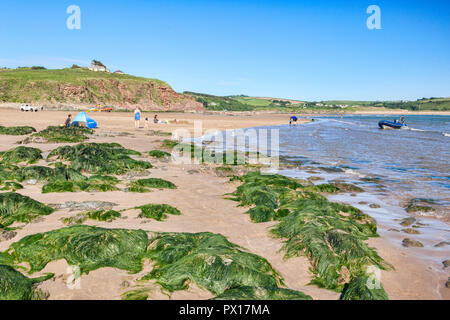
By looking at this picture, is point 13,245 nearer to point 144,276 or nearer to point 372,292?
point 144,276

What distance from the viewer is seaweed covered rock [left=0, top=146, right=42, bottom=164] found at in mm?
11750

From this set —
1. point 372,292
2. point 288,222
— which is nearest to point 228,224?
point 288,222

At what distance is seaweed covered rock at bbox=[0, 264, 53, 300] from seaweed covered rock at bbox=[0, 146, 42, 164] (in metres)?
9.31

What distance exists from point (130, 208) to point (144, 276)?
10.2 feet

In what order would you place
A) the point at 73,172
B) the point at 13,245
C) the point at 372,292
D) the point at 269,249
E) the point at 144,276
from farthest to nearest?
the point at 73,172 < the point at 269,249 < the point at 13,245 < the point at 144,276 < the point at 372,292

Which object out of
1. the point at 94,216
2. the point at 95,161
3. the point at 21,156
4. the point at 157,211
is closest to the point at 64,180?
the point at 95,161

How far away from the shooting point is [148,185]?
9438 millimetres

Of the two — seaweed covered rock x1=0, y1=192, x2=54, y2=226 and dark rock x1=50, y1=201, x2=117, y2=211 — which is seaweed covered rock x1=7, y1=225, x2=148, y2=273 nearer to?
seaweed covered rock x1=0, y1=192, x2=54, y2=226

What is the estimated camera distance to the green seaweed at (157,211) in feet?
22.6

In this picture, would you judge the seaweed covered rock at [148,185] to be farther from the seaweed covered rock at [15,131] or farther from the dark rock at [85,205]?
the seaweed covered rock at [15,131]

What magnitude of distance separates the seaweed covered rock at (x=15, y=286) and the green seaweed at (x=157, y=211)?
9.86 ft

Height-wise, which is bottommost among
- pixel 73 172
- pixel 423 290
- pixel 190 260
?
pixel 423 290

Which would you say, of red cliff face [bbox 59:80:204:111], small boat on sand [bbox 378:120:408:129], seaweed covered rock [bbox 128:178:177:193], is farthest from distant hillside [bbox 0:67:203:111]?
seaweed covered rock [bbox 128:178:177:193]

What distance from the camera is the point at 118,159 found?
12.6 meters
